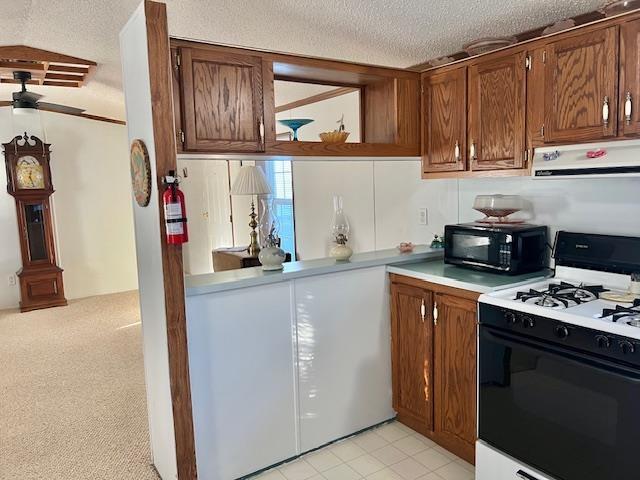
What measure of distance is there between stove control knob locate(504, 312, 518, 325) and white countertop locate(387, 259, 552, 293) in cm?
21

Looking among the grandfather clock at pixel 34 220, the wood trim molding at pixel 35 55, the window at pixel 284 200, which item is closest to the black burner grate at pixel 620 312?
the window at pixel 284 200

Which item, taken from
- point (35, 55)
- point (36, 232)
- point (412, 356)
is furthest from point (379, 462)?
point (36, 232)

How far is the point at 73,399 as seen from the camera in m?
3.26

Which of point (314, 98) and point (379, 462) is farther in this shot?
point (314, 98)

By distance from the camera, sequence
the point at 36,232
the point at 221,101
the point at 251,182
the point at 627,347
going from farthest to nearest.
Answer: the point at 36,232 < the point at 251,182 < the point at 221,101 < the point at 627,347

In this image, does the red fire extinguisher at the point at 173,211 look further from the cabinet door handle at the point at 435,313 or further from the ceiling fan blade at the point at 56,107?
the ceiling fan blade at the point at 56,107

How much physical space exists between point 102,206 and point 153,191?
4.95 metres

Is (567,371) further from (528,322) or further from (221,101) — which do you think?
(221,101)

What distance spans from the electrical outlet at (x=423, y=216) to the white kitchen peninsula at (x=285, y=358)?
43cm

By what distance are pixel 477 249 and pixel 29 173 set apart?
214 inches

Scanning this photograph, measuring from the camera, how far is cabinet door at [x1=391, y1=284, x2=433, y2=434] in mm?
2527

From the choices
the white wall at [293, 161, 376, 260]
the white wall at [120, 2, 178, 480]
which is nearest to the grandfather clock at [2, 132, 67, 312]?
the white wall at [293, 161, 376, 260]

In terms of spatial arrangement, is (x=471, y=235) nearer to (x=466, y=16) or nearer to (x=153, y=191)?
(x=466, y=16)

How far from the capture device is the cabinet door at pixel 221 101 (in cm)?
208
